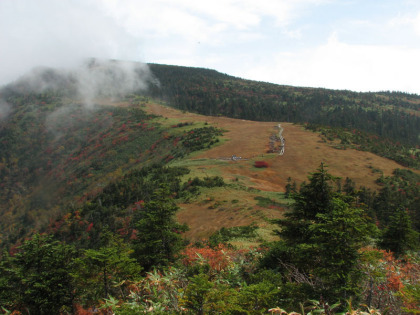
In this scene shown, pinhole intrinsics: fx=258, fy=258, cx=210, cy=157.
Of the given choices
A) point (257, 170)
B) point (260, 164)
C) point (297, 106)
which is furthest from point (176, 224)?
point (297, 106)

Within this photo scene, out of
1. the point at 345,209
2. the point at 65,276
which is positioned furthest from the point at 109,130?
the point at 345,209

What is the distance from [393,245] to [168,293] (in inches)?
514

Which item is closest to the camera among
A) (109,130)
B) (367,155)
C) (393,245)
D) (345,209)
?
(345,209)

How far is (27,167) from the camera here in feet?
275

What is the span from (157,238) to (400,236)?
12.6 metres

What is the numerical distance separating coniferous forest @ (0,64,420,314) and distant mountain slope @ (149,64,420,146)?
4.74 feet

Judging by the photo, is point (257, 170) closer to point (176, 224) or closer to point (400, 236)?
point (400, 236)

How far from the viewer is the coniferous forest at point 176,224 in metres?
5.66

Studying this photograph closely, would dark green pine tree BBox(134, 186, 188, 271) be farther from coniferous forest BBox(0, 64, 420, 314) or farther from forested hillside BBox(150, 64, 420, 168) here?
forested hillside BBox(150, 64, 420, 168)

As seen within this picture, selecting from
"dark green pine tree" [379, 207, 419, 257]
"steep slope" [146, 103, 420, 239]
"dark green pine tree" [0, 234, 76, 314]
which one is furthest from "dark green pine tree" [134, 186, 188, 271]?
"dark green pine tree" [379, 207, 419, 257]

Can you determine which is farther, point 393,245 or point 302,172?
Answer: point 302,172

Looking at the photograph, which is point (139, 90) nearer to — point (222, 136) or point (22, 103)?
point (22, 103)

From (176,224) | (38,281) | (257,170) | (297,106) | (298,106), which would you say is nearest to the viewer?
(38,281)

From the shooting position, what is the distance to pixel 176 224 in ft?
38.6
